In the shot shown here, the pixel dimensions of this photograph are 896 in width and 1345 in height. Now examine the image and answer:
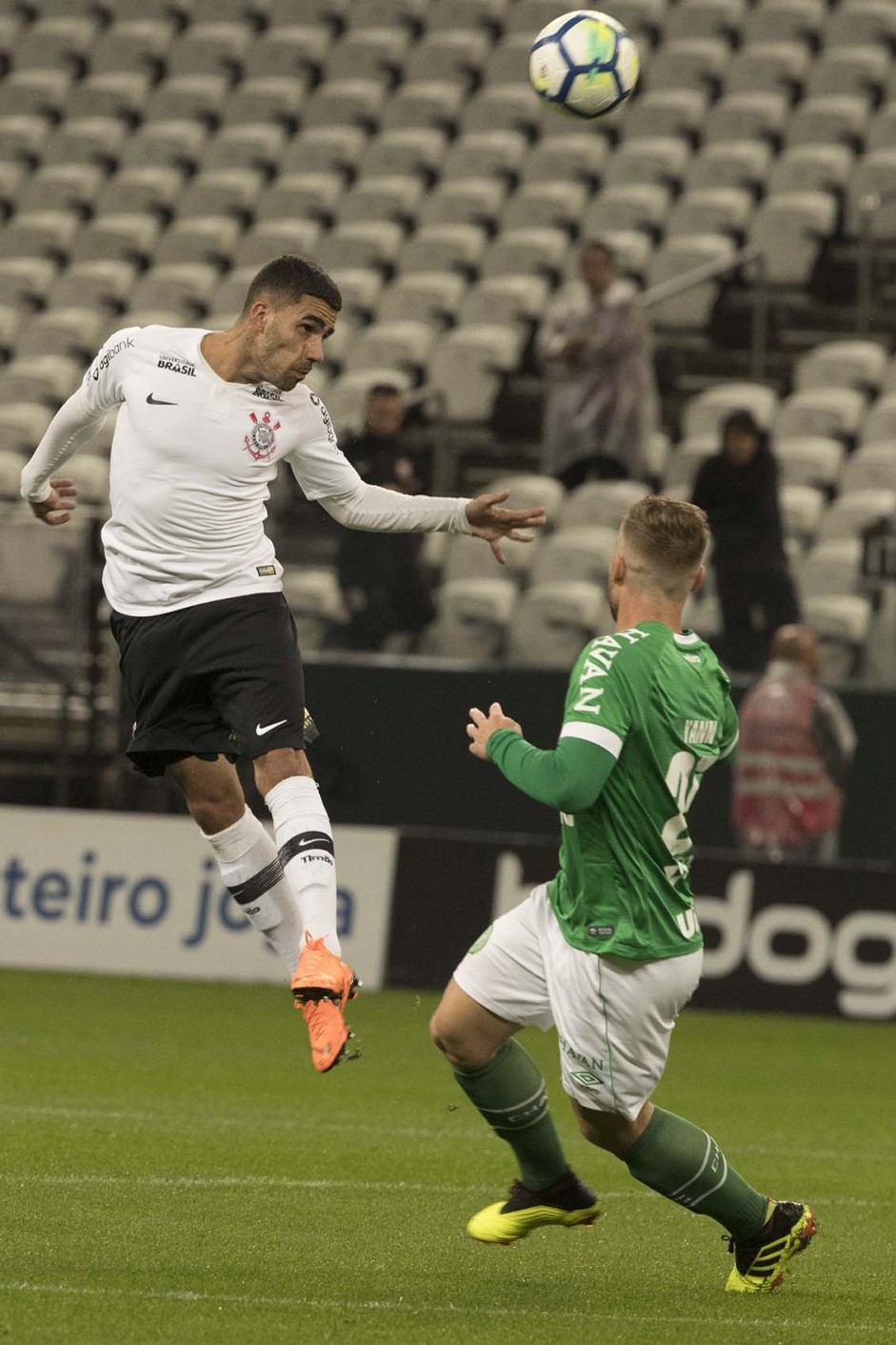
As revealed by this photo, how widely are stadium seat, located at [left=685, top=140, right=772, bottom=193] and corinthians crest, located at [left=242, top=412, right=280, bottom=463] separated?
1273cm

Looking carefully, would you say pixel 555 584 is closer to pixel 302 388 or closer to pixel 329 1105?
pixel 329 1105

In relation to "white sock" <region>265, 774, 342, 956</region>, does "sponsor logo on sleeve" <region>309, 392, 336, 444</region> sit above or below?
above

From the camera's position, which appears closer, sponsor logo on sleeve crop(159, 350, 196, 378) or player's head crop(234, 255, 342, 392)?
player's head crop(234, 255, 342, 392)

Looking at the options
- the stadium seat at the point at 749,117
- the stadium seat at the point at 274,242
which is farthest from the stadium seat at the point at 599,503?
the stadium seat at the point at 274,242

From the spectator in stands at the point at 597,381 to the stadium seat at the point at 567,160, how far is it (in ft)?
15.1

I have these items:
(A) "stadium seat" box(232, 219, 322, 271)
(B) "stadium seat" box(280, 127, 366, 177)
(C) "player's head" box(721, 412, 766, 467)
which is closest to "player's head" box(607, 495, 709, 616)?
(C) "player's head" box(721, 412, 766, 467)

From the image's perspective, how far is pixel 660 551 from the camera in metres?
5.27

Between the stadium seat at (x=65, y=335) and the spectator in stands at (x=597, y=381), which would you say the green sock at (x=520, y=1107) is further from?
the stadium seat at (x=65, y=335)

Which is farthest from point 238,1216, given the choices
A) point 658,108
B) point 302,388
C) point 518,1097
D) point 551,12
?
point 551,12

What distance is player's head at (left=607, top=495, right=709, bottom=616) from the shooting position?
5258 millimetres

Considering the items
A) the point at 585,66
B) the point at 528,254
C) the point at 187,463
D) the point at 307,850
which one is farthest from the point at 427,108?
the point at 307,850

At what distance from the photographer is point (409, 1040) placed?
1109cm

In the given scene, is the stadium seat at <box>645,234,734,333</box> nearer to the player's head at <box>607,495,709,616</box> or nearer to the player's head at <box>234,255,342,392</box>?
the player's head at <box>234,255,342,392</box>

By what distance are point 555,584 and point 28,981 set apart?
4294 millimetres
